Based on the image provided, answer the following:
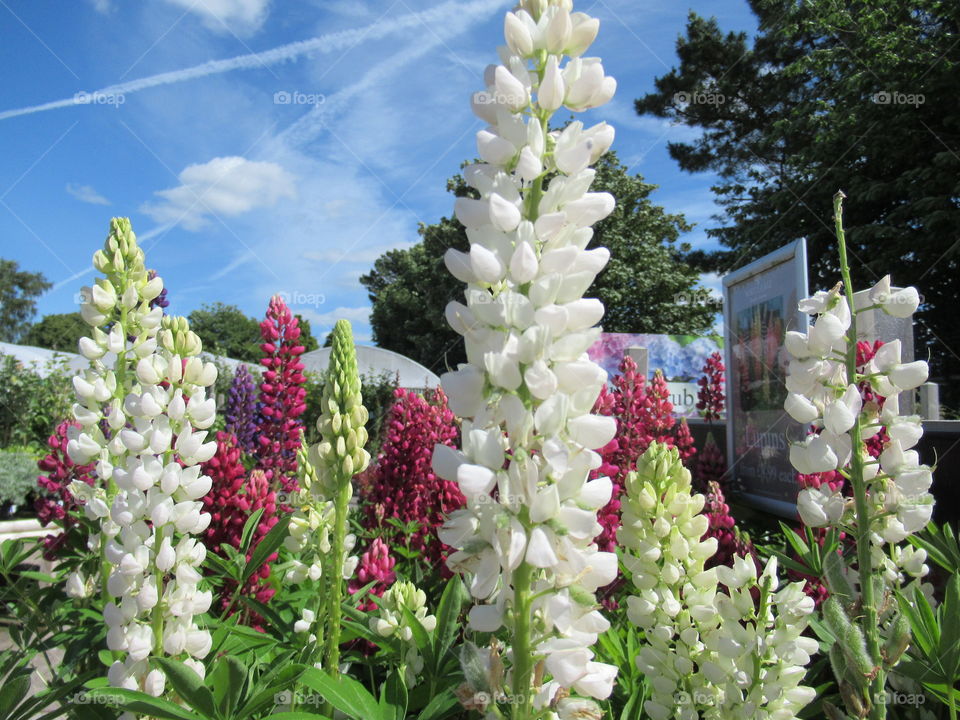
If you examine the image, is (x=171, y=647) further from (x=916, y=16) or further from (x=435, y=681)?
(x=916, y=16)

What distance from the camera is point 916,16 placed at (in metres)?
15.4

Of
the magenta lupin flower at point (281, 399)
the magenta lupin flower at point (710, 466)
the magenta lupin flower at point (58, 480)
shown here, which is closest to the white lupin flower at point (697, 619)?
the magenta lupin flower at point (281, 399)

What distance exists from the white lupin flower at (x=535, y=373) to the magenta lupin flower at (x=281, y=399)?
8.72 feet

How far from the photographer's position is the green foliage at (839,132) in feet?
45.3

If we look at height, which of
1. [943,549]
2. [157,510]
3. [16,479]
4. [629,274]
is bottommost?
[16,479]

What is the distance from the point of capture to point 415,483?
3.31m

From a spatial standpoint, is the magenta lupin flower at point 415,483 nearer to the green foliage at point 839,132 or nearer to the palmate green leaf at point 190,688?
the palmate green leaf at point 190,688

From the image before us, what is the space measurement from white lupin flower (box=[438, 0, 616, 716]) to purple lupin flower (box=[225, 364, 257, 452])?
158 inches

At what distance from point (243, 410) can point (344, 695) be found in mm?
3979

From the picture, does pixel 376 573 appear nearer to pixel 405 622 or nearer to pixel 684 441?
pixel 405 622

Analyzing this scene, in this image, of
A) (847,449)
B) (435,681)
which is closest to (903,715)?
(847,449)

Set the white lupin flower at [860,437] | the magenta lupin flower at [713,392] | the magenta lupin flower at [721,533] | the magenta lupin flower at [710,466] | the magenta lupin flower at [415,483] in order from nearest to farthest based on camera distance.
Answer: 1. the white lupin flower at [860,437]
2. the magenta lupin flower at [721,533]
3. the magenta lupin flower at [415,483]
4. the magenta lupin flower at [710,466]
5. the magenta lupin flower at [713,392]

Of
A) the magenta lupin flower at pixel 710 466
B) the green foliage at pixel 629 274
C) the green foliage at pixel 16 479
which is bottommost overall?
the green foliage at pixel 16 479

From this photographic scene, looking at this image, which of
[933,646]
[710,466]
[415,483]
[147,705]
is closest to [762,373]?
[710,466]
